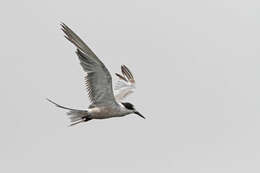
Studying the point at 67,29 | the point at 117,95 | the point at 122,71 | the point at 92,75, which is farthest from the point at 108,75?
the point at 122,71

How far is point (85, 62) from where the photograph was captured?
16859 millimetres

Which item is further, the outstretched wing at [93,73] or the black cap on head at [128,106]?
the black cap on head at [128,106]

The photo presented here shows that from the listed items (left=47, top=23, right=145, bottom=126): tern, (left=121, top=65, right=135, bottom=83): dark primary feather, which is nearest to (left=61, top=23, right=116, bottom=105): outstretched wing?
(left=47, top=23, right=145, bottom=126): tern

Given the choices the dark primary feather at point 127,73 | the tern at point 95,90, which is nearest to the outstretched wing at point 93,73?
the tern at point 95,90

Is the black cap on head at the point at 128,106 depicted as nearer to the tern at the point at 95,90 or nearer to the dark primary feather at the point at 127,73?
the tern at the point at 95,90

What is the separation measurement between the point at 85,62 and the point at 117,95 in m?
4.41

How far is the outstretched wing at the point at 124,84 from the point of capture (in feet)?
69.6

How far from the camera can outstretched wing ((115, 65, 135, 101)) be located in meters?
21.2

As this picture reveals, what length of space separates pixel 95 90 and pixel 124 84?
13.5ft

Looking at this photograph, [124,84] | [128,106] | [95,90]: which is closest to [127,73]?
[124,84]

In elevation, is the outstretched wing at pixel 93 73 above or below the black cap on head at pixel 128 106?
above

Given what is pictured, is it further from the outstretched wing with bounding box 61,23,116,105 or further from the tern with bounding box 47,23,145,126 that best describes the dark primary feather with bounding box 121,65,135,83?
the outstretched wing with bounding box 61,23,116,105

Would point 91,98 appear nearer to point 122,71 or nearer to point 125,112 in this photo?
point 125,112

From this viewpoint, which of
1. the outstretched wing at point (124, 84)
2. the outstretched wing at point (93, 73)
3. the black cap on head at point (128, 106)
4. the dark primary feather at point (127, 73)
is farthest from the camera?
the dark primary feather at point (127, 73)
